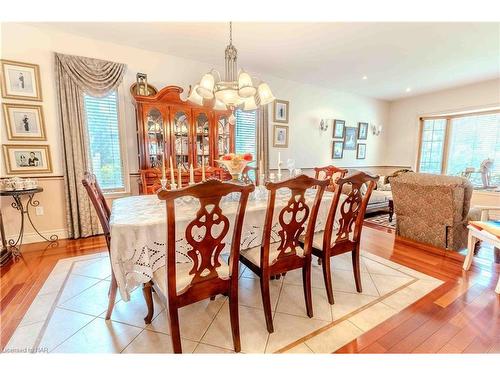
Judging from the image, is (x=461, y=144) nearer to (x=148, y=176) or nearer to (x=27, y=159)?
(x=148, y=176)

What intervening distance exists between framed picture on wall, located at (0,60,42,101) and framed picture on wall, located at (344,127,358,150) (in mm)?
5563

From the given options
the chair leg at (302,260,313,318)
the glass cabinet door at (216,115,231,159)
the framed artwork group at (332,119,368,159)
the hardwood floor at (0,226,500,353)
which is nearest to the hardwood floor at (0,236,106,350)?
the hardwood floor at (0,226,500,353)

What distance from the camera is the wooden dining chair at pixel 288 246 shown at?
141 centimetres

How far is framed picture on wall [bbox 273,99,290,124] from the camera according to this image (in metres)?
4.47

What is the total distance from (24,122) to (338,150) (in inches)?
216

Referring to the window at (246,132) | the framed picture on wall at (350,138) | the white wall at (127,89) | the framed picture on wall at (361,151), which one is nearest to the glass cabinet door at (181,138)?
the white wall at (127,89)

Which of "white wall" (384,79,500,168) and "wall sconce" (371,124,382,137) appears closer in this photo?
"white wall" (384,79,500,168)

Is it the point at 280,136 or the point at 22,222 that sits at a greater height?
the point at 280,136

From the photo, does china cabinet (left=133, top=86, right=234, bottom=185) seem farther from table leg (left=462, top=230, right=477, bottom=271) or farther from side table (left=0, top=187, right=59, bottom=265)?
table leg (left=462, top=230, right=477, bottom=271)

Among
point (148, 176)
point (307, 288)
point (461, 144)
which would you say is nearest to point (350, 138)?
point (461, 144)

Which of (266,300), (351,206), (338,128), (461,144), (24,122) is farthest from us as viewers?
(338,128)

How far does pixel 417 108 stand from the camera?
5.77 m

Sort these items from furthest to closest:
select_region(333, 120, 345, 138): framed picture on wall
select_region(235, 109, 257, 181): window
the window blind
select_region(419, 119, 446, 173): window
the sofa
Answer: select_region(419, 119, 446, 173): window → select_region(333, 120, 345, 138): framed picture on wall → the window blind → select_region(235, 109, 257, 181): window → the sofa
